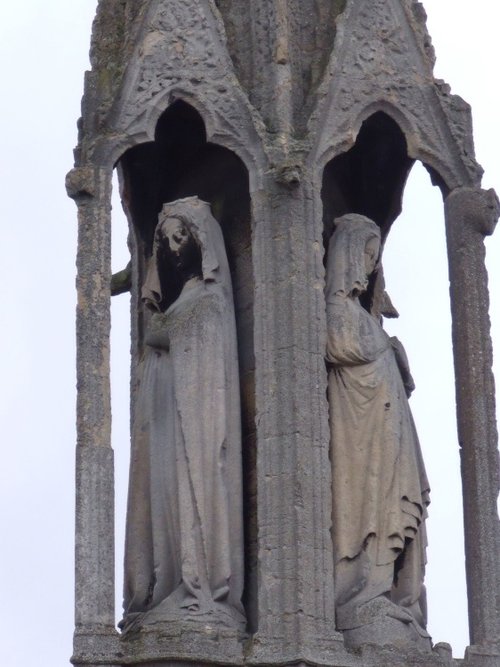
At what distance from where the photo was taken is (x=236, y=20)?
2986 cm

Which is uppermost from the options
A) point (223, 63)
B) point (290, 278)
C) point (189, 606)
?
point (223, 63)

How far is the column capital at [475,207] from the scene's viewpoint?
97.0ft

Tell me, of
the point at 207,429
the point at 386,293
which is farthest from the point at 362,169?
the point at 207,429

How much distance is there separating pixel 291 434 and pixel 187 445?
87 centimetres

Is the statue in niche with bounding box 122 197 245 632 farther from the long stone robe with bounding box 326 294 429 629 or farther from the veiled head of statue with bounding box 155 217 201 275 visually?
the long stone robe with bounding box 326 294 429 629

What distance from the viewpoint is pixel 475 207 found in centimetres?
2956

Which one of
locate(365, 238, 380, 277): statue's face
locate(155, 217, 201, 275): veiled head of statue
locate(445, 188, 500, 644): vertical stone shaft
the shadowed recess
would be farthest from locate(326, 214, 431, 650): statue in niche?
locate(155, 217, 201, 275): veiled head of statue

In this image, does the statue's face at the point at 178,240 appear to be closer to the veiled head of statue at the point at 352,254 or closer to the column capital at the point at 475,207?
the veiled head of statue at the point at 352,254

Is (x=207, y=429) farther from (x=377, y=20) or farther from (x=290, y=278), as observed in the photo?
(x=377, y=20)

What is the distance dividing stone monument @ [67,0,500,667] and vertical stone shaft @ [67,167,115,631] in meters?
0.02

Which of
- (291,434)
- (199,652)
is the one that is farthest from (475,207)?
(199,652)

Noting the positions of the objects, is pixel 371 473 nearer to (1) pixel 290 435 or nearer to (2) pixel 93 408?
(1) pixel 290 435

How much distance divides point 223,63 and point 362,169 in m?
1.90

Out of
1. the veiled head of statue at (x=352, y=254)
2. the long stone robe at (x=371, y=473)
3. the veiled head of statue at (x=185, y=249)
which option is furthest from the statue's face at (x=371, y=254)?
the veiled head of statue at (x=185, y=249)
